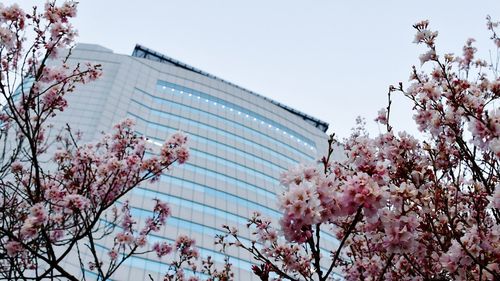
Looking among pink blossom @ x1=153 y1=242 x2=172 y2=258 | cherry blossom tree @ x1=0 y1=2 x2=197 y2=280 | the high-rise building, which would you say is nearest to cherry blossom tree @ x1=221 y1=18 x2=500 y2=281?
cherry blossom tree @ x1=0 y1=2 x2=197 y2=280

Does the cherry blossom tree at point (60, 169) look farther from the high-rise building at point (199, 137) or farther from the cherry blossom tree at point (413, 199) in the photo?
the high-rise building at point (199, 137)

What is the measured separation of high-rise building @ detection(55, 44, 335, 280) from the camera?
31844mm

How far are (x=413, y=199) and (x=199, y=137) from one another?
38.3 m

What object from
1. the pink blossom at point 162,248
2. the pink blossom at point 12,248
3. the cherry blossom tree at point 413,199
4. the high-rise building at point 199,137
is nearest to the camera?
the cherry blossom tree at point 413,199

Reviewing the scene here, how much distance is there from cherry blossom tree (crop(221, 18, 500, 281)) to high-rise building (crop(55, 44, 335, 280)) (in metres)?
23.8

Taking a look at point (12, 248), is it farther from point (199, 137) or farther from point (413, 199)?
point (199, 137)

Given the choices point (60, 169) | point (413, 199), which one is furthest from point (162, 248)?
point (413, 199)

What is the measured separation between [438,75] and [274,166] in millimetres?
39651

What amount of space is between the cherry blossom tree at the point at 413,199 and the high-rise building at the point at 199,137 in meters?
23.8

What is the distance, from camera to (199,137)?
4069 centimetres

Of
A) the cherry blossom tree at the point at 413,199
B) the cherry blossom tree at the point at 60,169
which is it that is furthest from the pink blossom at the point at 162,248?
the cherry blossom tree at the point at 413,199

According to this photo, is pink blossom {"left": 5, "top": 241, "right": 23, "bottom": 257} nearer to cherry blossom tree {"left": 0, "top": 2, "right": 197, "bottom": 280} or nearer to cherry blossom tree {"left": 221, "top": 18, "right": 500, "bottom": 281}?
cherry blossom tree {"left": 0, "top": 2, "right": 197, "bottom": 280}

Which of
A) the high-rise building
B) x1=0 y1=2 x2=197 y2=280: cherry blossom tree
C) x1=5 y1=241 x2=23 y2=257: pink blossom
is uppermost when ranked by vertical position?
the high-rise building

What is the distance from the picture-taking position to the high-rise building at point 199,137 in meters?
31.8
